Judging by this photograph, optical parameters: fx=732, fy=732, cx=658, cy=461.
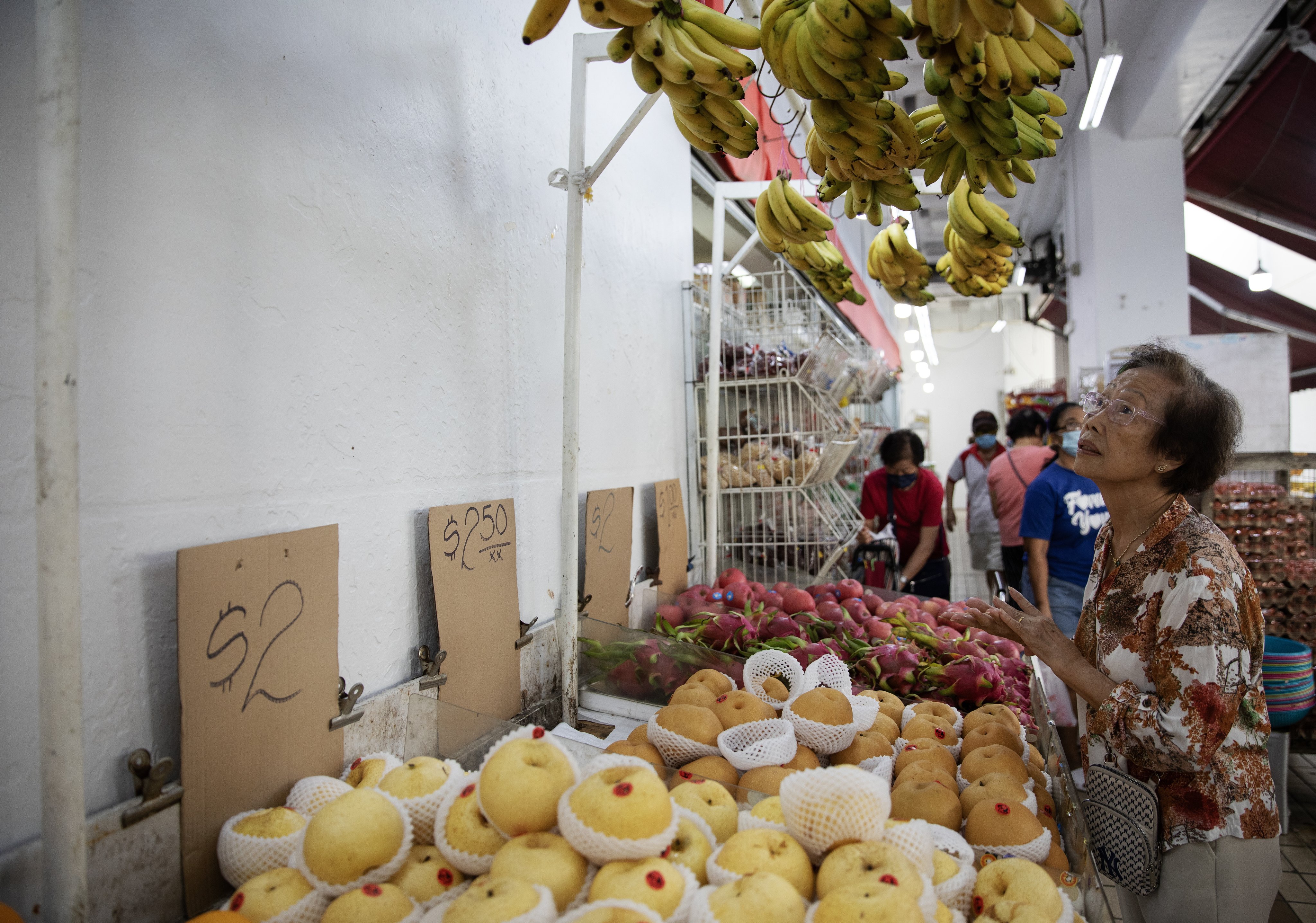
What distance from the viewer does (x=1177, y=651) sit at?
146 centimetres

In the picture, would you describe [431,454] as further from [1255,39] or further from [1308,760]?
[1255,39]

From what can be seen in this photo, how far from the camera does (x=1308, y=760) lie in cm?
393

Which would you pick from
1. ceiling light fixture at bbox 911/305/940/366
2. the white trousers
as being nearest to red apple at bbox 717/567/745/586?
the white trousers

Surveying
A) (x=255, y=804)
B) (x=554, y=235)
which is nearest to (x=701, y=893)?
(x=255, y=804)

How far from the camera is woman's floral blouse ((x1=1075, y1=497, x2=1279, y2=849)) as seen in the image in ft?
4.66

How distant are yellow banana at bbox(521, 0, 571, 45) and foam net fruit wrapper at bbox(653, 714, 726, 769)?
4.72 ft

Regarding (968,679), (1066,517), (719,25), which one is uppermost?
(719,25)

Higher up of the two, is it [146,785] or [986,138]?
[986,138]

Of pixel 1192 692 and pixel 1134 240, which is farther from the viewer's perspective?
pixel 1134 240

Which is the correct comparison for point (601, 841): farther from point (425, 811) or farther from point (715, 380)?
point (715, 380)

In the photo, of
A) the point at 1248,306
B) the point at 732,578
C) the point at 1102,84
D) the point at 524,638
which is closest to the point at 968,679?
the point at 732,578

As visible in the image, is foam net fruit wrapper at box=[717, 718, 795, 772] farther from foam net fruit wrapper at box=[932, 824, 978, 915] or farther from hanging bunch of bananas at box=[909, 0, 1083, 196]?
hanging bunch of bananas at box=[909, 0, 1083, 196]

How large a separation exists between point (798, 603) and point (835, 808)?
6.22ft

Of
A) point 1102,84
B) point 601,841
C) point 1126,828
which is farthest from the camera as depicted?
point 1102,84
